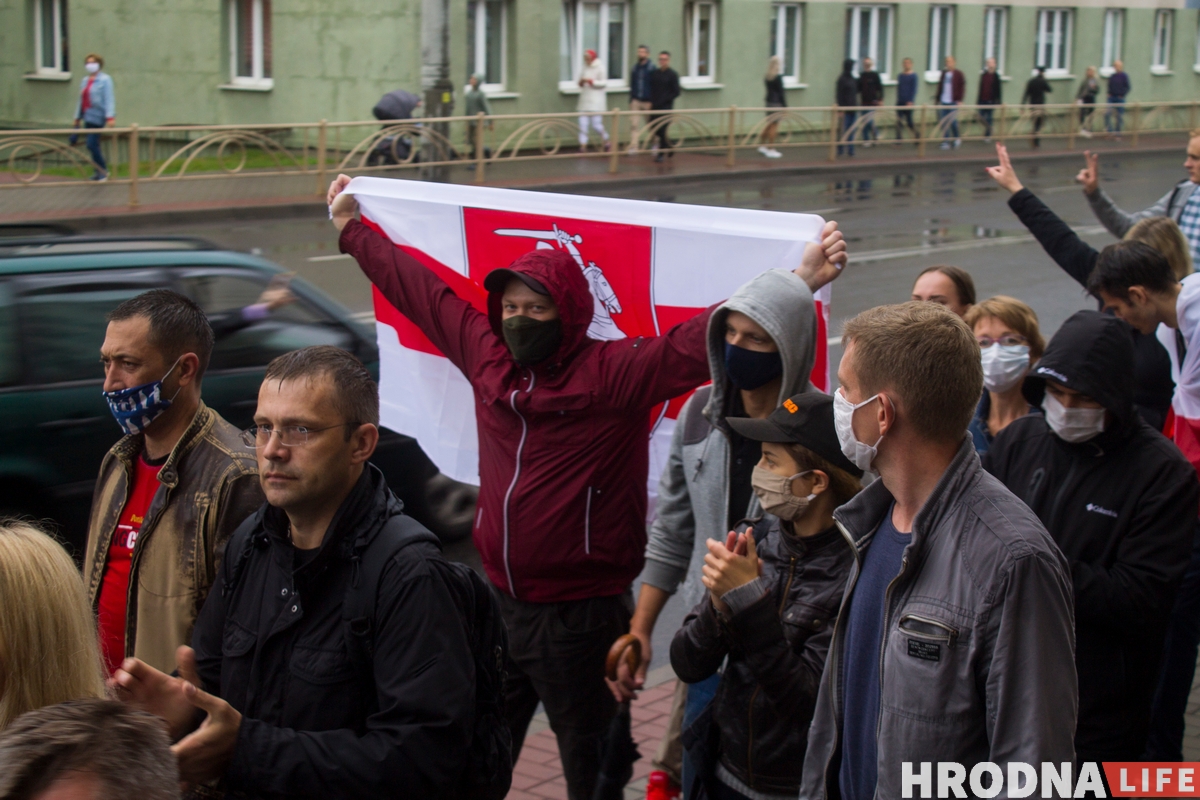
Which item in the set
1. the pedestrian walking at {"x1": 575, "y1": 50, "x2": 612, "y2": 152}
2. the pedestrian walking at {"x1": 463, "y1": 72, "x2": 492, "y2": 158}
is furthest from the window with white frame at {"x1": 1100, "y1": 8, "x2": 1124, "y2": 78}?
the pedestrian walking at {"x1": 463, "y1": 72, "x2": 492, "y2": 158}

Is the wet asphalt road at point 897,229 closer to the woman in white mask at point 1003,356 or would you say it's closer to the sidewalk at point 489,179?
the sidewalk at point 489,179

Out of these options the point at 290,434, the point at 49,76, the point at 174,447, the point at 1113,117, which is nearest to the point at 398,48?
the point at 49,76

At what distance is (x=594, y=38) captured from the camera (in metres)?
29.5

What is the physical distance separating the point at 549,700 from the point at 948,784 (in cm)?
181

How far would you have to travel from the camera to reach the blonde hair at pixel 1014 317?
16.6 feet

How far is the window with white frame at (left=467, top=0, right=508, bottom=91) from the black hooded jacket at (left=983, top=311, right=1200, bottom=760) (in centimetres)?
2514

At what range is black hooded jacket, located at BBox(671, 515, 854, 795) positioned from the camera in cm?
312

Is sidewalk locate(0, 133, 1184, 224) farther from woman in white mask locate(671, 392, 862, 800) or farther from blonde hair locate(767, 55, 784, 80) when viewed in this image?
woman in white mask locate(671, 392, 862, 800)

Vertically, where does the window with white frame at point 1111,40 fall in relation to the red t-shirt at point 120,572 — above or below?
above

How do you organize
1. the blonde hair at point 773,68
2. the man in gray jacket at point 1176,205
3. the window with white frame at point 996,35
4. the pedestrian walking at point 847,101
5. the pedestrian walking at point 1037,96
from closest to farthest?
1. the man in gray jacket at point 1176,205
2. the pedestrian walking at point 847,101
3. the blonde hair at point 773,68
4. the pedestrian walking at point 1037,96
5. the window with white frame at point 996,35

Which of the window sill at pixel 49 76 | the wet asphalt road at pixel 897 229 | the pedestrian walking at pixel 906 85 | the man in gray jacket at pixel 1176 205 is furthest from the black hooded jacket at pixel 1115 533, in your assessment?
the window sill at pixel 49 76

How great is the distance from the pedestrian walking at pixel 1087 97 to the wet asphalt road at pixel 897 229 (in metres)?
5.67

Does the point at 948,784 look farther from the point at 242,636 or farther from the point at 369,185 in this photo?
the point at 369,185

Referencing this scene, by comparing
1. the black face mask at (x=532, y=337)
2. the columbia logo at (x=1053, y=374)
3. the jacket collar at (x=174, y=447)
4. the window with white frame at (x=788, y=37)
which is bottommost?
the jacket collar at (x=174, y=447)
